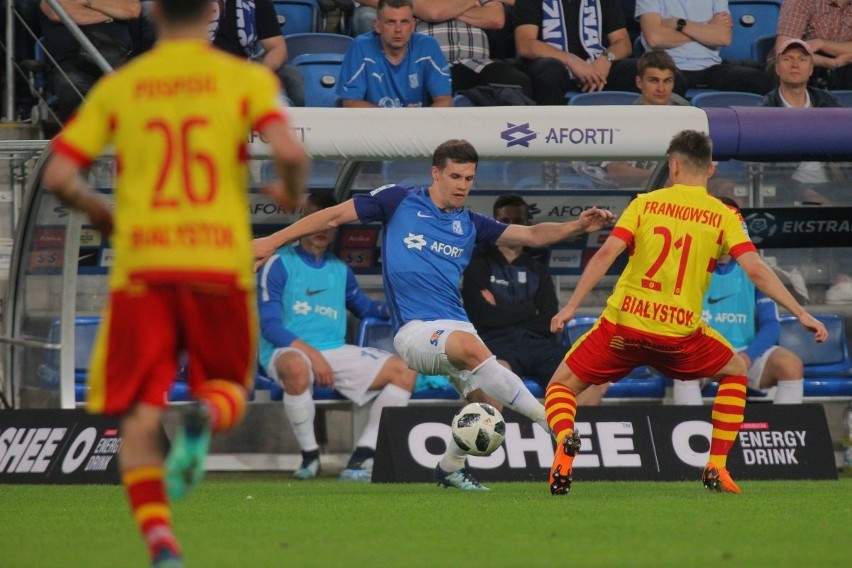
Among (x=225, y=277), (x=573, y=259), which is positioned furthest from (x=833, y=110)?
(x=225, y=277)

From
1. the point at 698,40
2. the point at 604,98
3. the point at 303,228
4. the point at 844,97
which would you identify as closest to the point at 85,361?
the point at 303,228

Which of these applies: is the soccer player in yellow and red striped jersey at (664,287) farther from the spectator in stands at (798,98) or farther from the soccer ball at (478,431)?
the spectator in stands at (798,98)

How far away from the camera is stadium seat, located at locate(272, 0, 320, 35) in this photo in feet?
43.5

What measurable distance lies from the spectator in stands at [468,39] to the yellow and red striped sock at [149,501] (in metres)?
7.90

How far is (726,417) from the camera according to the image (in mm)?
8180

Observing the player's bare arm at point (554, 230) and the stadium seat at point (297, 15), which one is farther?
the stadium seat at point (297, 15)

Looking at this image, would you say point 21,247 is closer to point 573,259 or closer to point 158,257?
point 573,259

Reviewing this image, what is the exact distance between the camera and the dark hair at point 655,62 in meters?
11.4

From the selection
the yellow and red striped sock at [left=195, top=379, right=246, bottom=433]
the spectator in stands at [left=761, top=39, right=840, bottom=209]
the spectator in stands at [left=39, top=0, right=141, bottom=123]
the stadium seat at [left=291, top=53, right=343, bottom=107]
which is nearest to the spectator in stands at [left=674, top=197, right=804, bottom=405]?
the spectator in stands at [left=761, top=39, right=840, bottom=209]

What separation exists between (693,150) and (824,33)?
5781 millimetres

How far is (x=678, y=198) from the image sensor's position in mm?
7926

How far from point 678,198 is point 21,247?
4.66 meters

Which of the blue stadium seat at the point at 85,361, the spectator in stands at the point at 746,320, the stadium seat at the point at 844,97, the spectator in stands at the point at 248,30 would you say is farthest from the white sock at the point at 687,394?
the spectator in stands at the point at 248,30

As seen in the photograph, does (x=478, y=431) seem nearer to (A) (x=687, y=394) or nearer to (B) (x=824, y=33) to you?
(A) (x=687, y=394)
